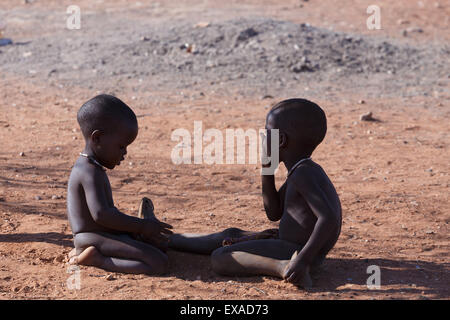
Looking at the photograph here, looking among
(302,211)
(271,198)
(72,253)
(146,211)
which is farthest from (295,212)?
(72,253)

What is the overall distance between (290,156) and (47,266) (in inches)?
62.3

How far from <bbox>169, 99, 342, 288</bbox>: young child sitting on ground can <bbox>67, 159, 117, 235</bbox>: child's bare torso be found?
2.35 feet

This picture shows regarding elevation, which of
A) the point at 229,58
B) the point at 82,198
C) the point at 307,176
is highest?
the point at 229,58

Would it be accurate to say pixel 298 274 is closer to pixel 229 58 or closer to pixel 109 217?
pixel 109 217

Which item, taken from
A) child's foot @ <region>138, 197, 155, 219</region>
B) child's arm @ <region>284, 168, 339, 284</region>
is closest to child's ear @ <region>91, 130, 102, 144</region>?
child's foot @ <region>138, 197, 155, 219</region>

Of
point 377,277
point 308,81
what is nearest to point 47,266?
point 377,277

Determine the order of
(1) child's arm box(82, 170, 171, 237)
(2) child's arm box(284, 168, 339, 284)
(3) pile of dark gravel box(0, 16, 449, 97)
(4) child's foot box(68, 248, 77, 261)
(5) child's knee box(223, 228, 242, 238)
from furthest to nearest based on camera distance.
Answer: (3) pile of dark gravel box(0, 16, 449, 97) < (5) child's knee box(223, 228, 242, 238) < (4) child's foot box(68, 248, 77, 261) < (1) child's arm box(82, 170, 171, 237) < (2) child's arm box(284, 168, 339, 284)

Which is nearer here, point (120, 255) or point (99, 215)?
point (99, 215)

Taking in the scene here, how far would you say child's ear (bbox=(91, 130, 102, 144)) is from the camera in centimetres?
370

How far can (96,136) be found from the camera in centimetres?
373

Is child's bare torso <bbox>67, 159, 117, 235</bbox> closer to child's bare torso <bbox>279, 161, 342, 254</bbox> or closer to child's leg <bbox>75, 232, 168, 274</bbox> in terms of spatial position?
child's leg <bbox>75, 232, 168, 274</bbox>

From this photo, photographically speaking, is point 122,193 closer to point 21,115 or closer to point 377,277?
point 377,277

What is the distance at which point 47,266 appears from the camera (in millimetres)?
3928

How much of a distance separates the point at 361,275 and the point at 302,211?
0.53 m
